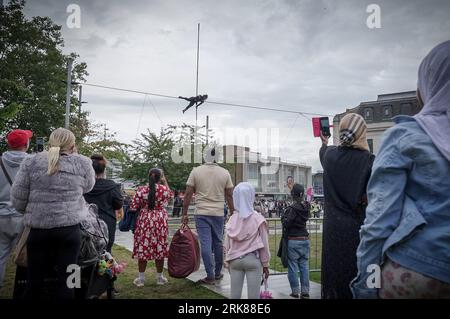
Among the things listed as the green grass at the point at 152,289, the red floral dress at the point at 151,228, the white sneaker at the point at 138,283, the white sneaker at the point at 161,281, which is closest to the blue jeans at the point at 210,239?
the green grass at the point at 152,289

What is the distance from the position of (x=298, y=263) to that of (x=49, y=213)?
11.1 ft

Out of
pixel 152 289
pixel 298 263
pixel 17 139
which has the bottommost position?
pixel 152 289

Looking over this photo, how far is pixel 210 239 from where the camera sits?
203 inches

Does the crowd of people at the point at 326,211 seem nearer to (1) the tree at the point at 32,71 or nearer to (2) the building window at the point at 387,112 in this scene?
(1) the tree at the point at 32,71

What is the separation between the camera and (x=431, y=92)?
1656 mm

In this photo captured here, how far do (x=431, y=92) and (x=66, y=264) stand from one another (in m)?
2.89

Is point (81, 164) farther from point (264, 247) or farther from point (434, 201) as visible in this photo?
point (434, 201)

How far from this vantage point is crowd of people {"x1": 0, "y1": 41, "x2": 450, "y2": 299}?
1516 mm

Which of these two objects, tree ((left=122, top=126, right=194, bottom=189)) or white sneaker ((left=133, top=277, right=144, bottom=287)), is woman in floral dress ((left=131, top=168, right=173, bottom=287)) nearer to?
white sneaker ((left=133, top=277, right=144, bottom=287))

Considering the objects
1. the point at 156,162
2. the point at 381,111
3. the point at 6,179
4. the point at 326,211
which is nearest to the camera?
the point at 326,211

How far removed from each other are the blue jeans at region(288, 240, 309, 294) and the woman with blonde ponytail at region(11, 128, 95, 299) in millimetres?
2975

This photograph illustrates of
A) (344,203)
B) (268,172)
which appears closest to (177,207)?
(344,203)

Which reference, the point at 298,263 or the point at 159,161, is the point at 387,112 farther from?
the point at 298,263

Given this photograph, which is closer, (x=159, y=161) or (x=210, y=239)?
(x=210, y=239)
